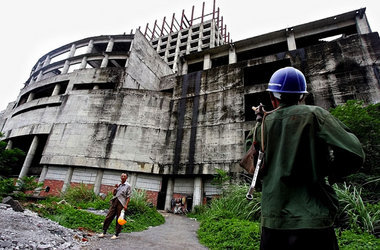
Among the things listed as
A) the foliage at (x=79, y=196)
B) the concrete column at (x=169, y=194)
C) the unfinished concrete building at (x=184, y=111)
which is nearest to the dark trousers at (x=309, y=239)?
the foliage at (x=79, y=196)

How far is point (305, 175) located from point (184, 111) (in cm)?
1800

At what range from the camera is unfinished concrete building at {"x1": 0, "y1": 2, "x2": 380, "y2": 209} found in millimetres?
15219

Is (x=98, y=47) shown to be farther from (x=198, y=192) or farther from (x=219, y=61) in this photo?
(x=198, y=192)

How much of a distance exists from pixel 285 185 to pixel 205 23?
44991 mm

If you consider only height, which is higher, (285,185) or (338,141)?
(338,141)

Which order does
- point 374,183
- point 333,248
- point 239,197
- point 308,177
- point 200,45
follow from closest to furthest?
1. point 333,248
2. point 308,177
3. point 374,183
4. point 239,197
5. point 200,45

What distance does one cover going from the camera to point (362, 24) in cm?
1609

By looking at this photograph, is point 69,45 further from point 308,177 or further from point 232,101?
point 308,177

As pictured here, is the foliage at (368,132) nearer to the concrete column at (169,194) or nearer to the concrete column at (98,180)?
the concrete column at (169,194)

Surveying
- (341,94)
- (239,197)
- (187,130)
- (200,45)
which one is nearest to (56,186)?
(187,130)

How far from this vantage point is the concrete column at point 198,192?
1621cm

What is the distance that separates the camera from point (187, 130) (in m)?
18.3

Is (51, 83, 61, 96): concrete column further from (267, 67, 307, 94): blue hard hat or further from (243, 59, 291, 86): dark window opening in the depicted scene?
(267, 67, 307, 94): blue hard hat

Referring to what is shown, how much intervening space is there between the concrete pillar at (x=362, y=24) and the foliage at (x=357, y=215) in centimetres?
1614
